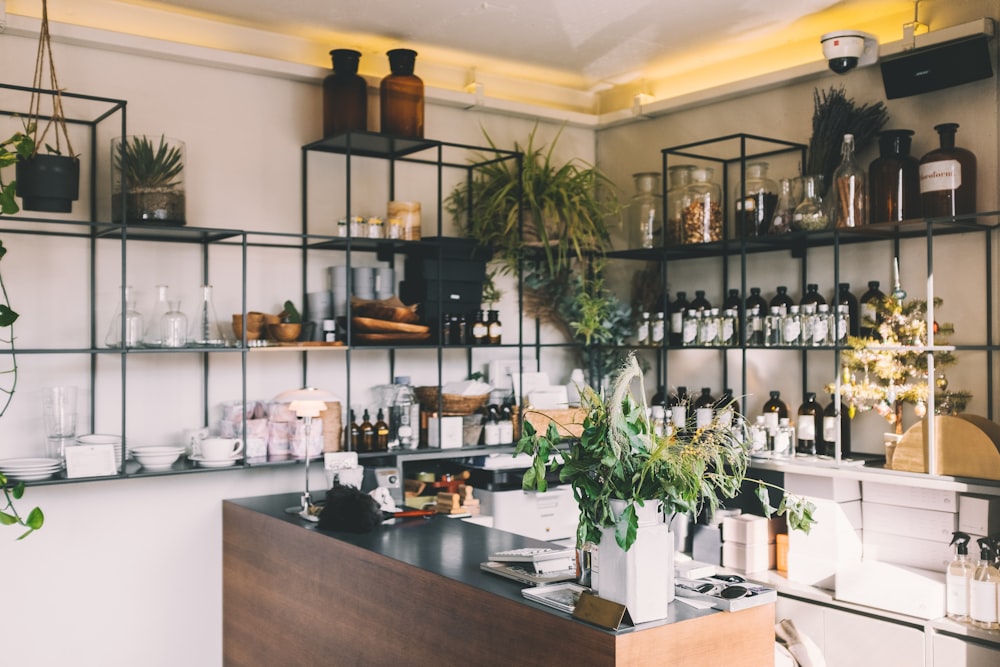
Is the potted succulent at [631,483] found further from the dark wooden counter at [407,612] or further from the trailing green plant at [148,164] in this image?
the trailing green plant at [148,164]

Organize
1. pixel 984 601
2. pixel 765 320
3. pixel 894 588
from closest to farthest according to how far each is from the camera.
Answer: pixel 984 601 < pixel 894 588 < pixel 765 320

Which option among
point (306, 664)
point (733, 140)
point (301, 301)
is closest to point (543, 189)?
point (733, 140)

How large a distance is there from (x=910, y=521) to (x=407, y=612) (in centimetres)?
199

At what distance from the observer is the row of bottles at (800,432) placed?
12.6 feet

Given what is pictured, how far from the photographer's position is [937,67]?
344cm

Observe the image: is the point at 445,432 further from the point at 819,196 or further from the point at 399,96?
the point at 819,196

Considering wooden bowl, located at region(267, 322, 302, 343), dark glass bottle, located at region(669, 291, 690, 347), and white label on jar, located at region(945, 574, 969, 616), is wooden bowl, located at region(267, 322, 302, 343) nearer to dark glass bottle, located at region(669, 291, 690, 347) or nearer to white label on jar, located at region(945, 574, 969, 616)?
dark glass bottle, located at region(669, 291, 690, 347)

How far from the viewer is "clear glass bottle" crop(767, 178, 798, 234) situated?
3.87 metres

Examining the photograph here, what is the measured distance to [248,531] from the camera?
3631 millimetres

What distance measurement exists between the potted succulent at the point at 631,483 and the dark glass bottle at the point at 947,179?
1733mm

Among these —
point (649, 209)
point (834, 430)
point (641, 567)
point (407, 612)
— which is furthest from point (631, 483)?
point (649, 209)

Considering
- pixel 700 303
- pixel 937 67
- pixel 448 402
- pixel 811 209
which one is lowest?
pixel 448 402

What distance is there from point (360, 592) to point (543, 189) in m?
2.20

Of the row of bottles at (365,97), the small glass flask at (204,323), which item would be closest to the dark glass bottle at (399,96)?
the row of bottles at (365,97)
